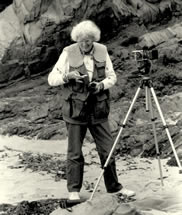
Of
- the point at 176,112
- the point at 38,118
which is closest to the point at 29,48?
the point at 38,118

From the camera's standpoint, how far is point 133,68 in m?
10.7

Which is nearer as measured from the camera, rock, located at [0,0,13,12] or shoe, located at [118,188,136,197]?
shoe, located at [118,188,136,197]

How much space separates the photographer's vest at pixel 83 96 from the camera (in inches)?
201

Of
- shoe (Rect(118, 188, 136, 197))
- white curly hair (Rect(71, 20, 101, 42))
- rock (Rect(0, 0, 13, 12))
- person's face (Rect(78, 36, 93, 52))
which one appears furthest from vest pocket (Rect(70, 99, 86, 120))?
rock (Rect(0, 0, 13, 12))

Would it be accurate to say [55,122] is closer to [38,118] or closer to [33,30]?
[38,118]

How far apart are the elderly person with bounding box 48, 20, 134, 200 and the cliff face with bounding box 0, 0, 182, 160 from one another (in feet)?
11.7

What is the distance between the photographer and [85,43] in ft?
16.5

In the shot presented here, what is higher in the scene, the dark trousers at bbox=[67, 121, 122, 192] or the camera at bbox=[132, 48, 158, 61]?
the camera at bbox=[132, 48, 158, 61]

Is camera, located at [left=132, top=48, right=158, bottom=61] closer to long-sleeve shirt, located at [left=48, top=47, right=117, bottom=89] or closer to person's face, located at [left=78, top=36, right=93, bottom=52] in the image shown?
long-sleeve shirt, located at [left=48, top=47, right=117, bottom=89]

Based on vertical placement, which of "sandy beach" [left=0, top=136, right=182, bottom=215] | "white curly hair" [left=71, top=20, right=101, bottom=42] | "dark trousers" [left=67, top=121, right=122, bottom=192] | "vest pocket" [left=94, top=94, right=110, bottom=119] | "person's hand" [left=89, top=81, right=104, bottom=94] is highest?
"white curly hair" [left=71, top=20, right=101, bottom=42]

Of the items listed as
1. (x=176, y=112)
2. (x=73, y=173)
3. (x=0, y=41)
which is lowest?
(x=176, y=112)

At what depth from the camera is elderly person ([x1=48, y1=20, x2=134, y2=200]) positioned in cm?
506

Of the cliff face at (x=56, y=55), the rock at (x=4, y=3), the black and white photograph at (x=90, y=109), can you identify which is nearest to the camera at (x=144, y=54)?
the black and white photograph at (x=90, y=109)

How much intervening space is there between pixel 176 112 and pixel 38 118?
2.46 m
